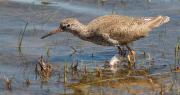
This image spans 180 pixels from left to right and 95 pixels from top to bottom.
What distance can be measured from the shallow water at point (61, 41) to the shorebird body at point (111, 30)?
31cm

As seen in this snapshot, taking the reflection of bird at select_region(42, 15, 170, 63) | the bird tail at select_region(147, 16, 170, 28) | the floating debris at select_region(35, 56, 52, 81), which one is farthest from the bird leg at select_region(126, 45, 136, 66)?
the floating debris at select_region(35, 56, 52, 81)

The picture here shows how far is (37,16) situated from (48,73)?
3.43 meters

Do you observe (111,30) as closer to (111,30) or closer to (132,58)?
(111,30)

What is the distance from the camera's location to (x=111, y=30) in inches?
369

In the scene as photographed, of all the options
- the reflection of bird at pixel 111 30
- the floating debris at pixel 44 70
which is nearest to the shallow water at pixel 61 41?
the floating debris at pixel 44 70

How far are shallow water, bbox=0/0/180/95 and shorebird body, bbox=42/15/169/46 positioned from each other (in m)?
0.31

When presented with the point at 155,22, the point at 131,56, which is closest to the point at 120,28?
the point at 131,56

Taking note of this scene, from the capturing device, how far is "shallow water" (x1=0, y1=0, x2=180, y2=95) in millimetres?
8208

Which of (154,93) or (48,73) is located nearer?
(154,93)

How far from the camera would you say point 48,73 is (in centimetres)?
848

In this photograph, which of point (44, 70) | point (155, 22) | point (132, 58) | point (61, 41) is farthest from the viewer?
point (61, 41)

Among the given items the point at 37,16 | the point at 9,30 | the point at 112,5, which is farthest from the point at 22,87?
the point at 112,5

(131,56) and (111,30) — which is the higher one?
(111,30)

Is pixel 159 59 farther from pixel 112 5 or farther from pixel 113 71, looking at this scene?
pixel 112 5
